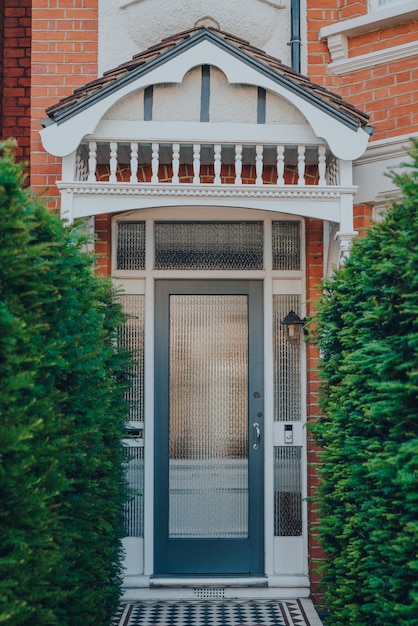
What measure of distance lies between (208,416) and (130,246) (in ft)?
5.12

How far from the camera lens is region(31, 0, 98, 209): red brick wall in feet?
23.5

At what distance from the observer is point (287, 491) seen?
7.14 meters

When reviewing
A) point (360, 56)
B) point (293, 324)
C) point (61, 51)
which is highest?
point (61, 51)

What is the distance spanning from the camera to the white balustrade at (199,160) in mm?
6039

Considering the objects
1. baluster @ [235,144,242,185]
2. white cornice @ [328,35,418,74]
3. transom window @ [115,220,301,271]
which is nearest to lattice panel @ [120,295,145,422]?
transom window @ [115,220,301,271]

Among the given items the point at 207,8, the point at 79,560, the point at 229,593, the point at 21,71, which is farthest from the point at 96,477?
the point at 21,71

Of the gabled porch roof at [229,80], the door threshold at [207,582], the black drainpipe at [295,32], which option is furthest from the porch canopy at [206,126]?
the door threshold at [207,582]

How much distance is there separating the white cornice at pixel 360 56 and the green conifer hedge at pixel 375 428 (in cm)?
242

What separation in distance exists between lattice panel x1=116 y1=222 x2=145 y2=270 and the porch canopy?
1086 mm

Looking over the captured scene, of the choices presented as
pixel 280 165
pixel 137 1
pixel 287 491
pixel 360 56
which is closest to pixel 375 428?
pixel 280 165

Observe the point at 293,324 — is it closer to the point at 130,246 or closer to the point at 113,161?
the point at 130,246

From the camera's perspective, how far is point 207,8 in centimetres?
707

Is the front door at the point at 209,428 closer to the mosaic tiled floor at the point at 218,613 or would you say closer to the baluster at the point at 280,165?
the mosaic tiled floor at the point at 218,613

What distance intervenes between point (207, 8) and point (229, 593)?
469cm
